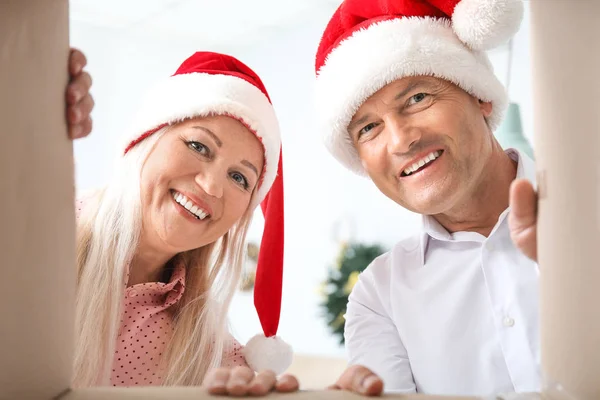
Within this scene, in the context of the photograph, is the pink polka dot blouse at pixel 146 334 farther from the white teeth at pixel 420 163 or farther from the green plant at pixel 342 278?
the green plant at pixel 342 278

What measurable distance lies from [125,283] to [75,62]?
1.88 ft

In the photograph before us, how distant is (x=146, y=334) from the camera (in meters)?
0.90

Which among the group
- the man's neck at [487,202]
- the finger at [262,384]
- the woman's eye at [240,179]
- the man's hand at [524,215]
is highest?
the woman's eye at [240,179]

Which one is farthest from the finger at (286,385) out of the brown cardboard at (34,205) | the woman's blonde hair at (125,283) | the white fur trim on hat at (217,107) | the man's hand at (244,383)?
the white fur trim on hat at (217,107)

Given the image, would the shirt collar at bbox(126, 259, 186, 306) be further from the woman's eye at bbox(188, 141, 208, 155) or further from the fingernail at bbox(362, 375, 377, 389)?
the fingernail at bbox(362, 375, 377, 389)

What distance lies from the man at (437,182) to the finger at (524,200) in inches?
17.6

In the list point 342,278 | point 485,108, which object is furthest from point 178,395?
point 342,278

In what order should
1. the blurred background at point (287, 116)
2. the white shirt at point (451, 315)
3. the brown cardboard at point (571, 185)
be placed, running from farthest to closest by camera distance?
the blurred background at point (287, 116), the white shirt at point (451, 315), the brown cardboard at point (571, 185)

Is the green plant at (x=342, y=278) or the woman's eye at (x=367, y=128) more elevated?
the woman's eye at (x=367, y=128)

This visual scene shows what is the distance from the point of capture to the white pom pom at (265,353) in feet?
3.02

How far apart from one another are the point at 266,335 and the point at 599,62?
0.77 m

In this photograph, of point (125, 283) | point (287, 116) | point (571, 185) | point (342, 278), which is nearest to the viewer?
point (571, 185)

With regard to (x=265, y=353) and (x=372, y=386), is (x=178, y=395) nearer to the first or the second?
(x=372, y=386)

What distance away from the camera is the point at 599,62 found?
294 millimetres
